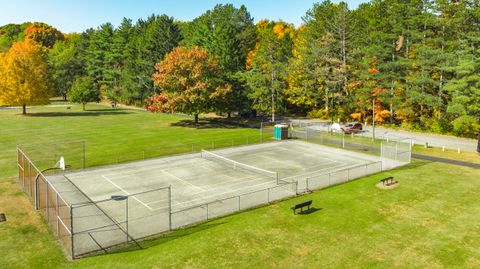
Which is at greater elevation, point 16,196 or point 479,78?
point 479,78

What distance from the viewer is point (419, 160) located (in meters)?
43.8

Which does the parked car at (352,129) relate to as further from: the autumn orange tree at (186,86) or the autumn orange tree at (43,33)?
the autumn orange tree at (43,33)

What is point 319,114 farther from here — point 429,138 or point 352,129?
point 429,138

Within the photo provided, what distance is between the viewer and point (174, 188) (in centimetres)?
3372

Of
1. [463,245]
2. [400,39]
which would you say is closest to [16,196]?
[463,245]

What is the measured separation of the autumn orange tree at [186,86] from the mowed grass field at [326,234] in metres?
32.9

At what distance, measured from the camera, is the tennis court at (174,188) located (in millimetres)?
24922

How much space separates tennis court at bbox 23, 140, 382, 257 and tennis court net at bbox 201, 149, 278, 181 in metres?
0.11

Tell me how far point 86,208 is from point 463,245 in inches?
1014

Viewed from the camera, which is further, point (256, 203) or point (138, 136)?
point (138, 136)

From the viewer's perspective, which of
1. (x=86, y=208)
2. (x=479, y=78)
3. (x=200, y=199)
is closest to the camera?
(x=86, y=208)

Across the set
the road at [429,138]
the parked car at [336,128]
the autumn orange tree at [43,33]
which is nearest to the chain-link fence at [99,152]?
the parked car at [336,128]

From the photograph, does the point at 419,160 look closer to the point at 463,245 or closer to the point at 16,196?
the point at 463,245

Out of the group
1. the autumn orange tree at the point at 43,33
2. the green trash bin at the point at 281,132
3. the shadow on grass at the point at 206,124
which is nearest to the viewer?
the green trash bin at the point at 281,132
